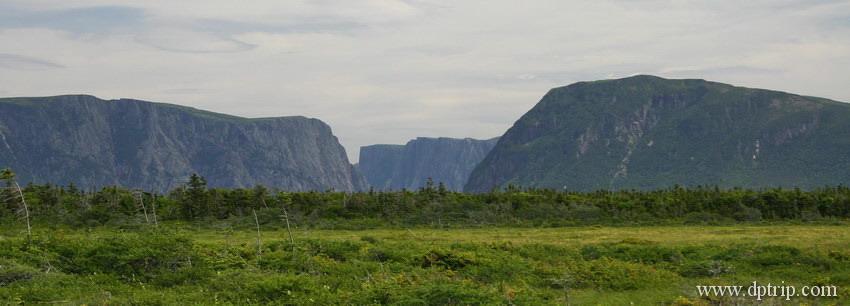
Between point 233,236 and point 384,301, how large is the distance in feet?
121

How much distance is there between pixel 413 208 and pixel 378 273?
2145 inches

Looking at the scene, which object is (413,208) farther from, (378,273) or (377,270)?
(378,273)

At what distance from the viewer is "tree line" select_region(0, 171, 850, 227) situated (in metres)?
71.7

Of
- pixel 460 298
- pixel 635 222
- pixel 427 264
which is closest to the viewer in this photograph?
pixel 460 298

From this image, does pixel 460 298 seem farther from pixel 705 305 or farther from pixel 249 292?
pixel 705 305

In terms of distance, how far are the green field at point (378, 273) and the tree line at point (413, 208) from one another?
37194mm

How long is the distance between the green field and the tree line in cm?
3719

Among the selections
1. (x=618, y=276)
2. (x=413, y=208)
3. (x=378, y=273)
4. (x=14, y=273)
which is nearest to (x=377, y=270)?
(x=378, y=273)

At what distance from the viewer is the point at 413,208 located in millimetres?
81250

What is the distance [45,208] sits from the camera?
245 feet

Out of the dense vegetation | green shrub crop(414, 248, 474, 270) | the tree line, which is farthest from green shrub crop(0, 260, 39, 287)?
the tree line

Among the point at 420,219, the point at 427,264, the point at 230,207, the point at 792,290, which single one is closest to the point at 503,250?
the point at 427,264

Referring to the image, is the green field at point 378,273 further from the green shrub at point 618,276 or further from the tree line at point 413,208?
the tree line at point 413,208

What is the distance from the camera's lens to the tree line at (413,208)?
235 ft
